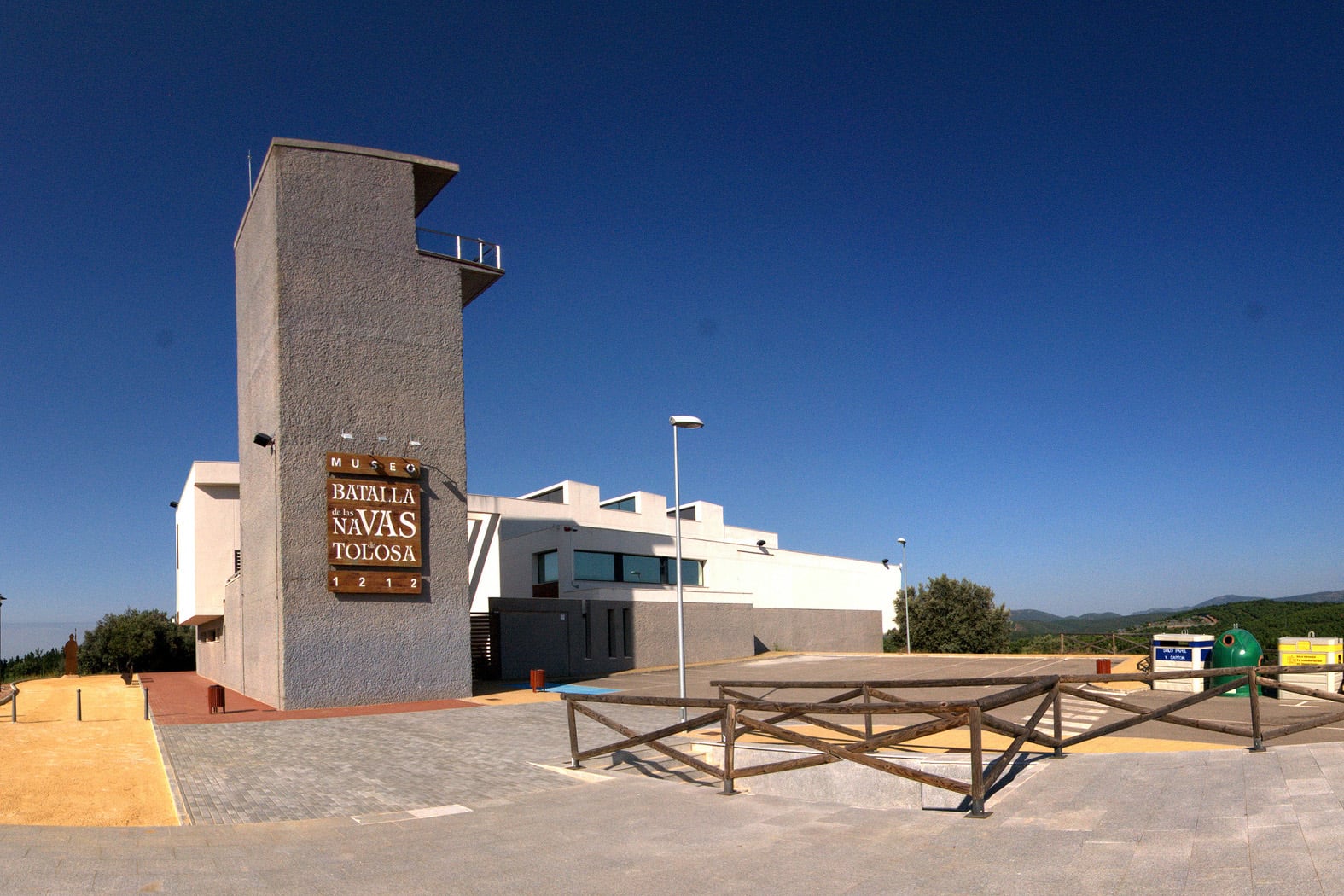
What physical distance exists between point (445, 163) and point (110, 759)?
16286 millimetres

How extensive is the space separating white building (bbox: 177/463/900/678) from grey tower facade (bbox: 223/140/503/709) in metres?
2.27

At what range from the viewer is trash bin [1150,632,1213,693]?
20.4 metres

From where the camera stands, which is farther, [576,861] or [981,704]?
[981,704]

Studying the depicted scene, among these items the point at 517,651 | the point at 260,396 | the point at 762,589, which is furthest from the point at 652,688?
the point at 762,589

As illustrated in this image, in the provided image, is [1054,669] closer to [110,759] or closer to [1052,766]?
[1052,766]

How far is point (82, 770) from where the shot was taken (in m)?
12.6

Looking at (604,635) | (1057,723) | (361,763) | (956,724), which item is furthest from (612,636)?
(956,724)

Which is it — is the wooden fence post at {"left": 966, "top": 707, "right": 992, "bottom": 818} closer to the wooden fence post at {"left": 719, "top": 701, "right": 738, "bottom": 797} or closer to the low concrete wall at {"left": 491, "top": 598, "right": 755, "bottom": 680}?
the wooden fence post at {"left": 719, "top": 701, "right": 738, "bottom": 797}

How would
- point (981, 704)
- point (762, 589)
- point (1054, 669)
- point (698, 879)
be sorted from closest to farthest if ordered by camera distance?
point (698, 879), point (981, 704), point (1054, 669), point (762, 589)

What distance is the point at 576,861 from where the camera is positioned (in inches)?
279

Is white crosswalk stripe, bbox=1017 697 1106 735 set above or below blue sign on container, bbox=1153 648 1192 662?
below

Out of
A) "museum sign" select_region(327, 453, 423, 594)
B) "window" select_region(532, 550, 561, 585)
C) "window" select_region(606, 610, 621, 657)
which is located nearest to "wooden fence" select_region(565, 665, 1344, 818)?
"museum sign" select_region(327, 453, 423, 594)

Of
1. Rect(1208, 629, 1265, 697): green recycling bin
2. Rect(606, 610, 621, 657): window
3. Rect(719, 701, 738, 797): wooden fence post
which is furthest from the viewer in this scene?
Rect(606, 610, 621, 657): window

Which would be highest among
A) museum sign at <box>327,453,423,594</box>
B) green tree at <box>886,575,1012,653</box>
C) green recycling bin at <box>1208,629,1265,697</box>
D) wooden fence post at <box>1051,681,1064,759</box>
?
museum sign at <box>327,453,423,594</box>
